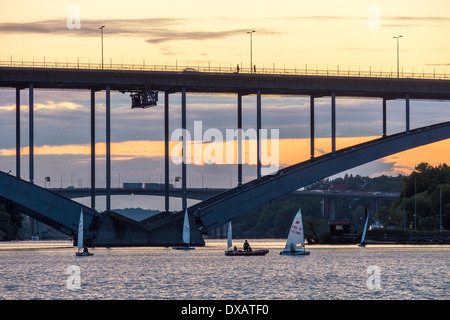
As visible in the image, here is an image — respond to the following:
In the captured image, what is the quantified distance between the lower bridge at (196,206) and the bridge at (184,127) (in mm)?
112

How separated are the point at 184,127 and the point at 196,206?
1001 centimetres

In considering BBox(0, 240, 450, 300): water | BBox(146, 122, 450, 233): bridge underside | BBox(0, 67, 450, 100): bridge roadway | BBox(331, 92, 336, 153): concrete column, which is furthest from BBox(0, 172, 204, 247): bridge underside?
BBox(331, 92, 336, 153): concrete column

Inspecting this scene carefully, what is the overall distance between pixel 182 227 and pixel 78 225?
13483 millimetres

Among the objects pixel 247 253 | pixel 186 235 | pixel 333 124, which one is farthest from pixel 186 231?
pixel 333 124

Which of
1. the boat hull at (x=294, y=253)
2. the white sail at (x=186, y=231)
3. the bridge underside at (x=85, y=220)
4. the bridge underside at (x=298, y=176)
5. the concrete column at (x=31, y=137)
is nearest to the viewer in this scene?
the boat hull at (x=294, y=253)

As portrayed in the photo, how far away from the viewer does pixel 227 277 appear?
91.5 meters

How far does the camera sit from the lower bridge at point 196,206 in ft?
420

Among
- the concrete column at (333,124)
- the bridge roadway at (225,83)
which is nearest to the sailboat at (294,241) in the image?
the concrete column at (333,124)

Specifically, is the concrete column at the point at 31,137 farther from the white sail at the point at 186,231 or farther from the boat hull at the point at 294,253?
the boat hull at the point at 294,253

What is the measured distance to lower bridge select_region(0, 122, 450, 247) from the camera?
420ft

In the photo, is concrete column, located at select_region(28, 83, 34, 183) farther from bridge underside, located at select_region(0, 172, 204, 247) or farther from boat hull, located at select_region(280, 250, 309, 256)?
boat hull, located at select_region(280, 250, 309, 256)

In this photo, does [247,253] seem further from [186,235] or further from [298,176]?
[298,176]
